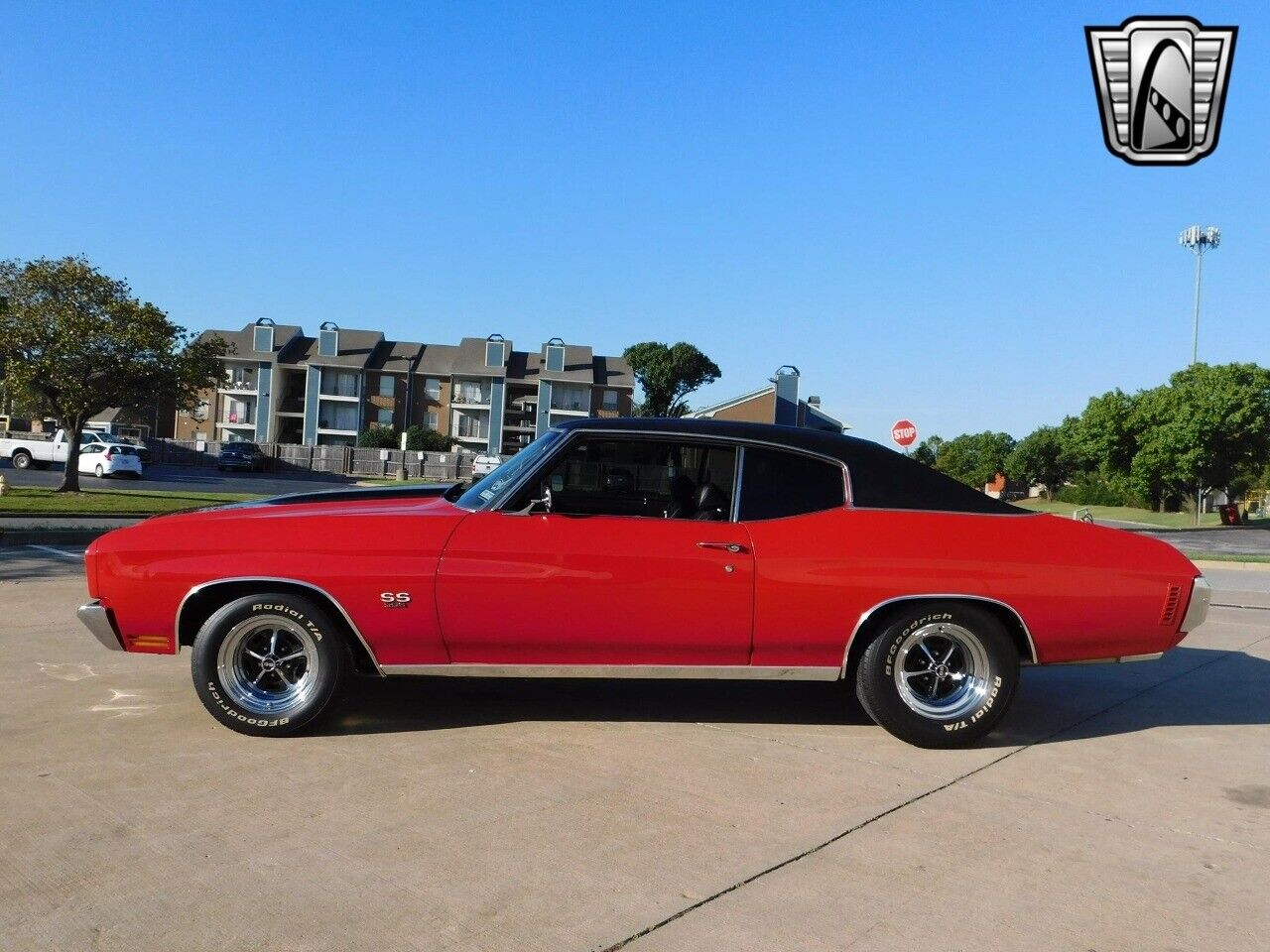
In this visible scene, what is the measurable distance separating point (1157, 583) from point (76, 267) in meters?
23.0

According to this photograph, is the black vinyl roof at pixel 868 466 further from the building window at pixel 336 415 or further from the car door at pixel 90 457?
the building window at pixel 336 415

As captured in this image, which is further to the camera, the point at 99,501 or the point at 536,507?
the point at 99,501

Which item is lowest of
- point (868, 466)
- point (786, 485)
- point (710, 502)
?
point (710, 502)

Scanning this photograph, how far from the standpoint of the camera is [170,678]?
5598 mm

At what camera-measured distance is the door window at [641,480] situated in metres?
4.57

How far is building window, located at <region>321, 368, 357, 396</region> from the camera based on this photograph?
67.3 m

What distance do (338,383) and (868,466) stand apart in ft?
219

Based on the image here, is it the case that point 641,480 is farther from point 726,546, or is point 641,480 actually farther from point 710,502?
point 726,546

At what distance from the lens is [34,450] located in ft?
127

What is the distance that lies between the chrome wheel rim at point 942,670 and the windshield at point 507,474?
1878 mm

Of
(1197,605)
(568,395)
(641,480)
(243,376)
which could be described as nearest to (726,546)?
(641,480)

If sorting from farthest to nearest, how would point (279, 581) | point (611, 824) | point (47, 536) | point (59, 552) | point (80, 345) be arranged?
point (80, 345), point (47, 536), point (59, 552), point (279, 581), point (611, 824)

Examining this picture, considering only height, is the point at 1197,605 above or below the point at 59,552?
above

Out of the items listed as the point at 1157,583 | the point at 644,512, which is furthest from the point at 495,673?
the point at 1157,583
